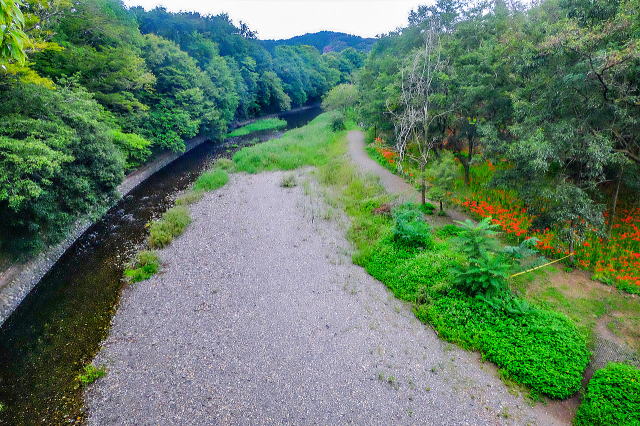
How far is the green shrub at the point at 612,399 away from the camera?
704 centimetres

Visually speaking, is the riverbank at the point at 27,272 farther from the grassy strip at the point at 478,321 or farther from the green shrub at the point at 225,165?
the grassy strip at the point at 478,321

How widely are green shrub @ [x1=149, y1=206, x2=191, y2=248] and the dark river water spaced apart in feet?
3.20

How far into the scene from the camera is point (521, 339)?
9320mm

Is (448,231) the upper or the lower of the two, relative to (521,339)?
upper

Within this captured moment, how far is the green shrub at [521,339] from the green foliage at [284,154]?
21945 mm

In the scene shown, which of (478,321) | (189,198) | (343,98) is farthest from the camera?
(343,98)

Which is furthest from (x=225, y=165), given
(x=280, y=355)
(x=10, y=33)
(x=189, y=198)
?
(x=10, y=33)

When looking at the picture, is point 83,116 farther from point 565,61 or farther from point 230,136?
point 230,136

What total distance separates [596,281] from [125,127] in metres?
31.2

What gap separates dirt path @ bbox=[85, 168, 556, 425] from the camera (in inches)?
315

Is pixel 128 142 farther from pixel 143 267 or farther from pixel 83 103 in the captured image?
pixel 143 267

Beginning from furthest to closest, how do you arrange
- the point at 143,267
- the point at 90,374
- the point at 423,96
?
the point at 423,96
the point at 143,267
the point at 90,374

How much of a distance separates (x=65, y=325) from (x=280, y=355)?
8195 millimetres

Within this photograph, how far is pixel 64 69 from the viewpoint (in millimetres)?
20484
